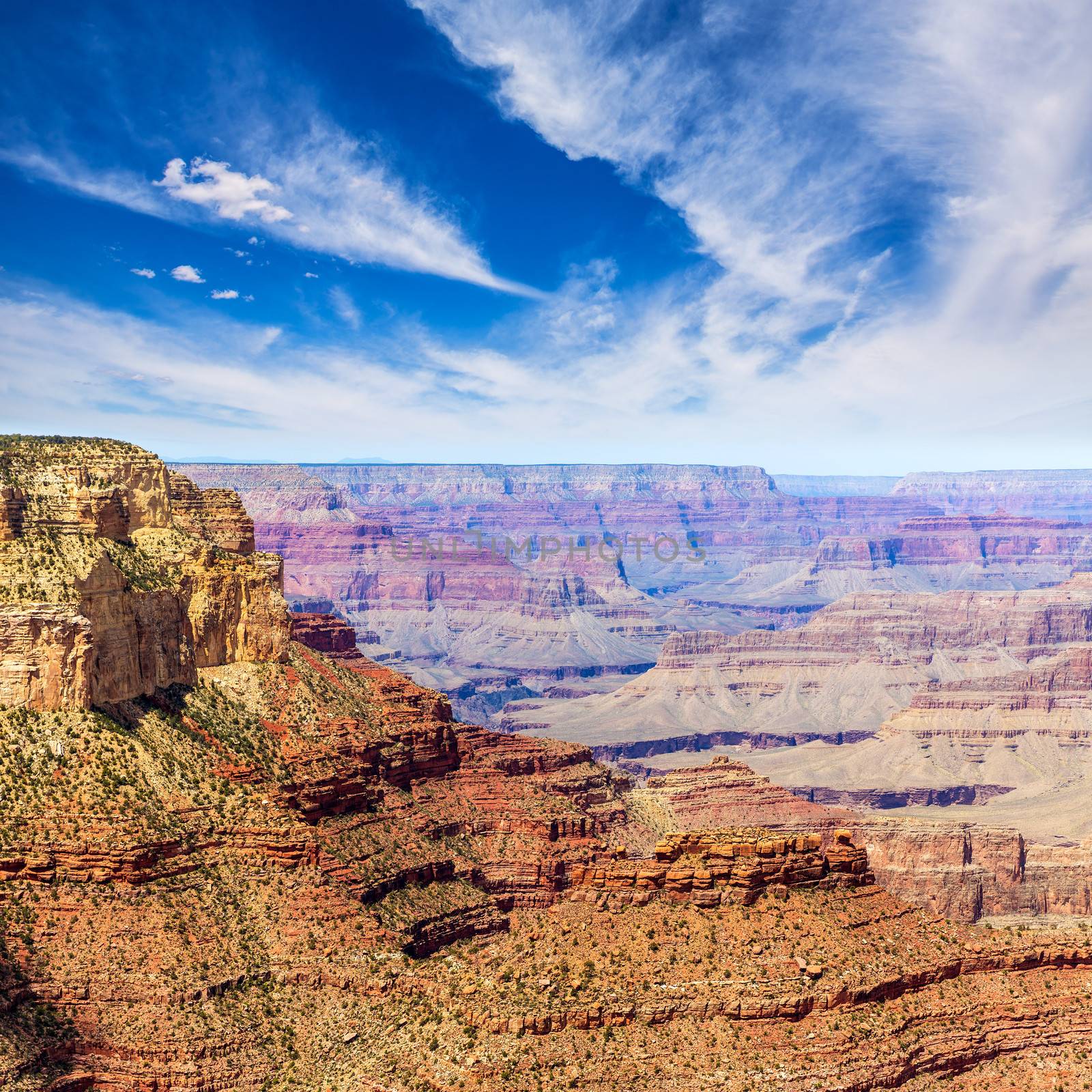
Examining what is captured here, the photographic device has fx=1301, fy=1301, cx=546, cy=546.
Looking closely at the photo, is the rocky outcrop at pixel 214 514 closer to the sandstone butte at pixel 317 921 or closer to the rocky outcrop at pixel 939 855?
the sandstone butte at pixel 317 921

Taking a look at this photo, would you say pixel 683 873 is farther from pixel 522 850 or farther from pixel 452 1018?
pixel 522 850

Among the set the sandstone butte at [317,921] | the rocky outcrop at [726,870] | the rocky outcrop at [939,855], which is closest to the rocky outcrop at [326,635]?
the rocky outcrop at [939,855]

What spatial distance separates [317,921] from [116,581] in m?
20.9

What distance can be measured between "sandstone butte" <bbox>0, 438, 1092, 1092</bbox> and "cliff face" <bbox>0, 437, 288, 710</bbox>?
0.20m

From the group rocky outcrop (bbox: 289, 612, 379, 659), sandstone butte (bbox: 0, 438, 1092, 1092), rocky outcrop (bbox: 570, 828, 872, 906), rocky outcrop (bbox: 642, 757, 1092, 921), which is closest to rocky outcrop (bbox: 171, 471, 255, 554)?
sandstone butte (bbox: 0, 438, 1092, 1092)

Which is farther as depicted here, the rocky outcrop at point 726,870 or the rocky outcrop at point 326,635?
the rocky outcrop at point 326,635

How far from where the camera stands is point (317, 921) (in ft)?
196

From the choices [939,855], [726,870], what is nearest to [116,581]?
[726,870]

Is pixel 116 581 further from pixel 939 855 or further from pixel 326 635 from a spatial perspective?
pixel 939 855

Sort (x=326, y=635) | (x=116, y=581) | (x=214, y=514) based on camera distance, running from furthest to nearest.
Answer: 1. (x=326, y=635)
2. (x=214, y=514)
3. (x=116, y=581)

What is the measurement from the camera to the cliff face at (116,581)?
61906 mm

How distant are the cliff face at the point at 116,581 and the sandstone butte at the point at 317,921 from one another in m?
0.20

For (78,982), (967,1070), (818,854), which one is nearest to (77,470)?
(78,982)

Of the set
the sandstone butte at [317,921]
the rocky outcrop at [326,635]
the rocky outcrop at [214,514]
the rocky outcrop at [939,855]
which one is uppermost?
the rocky outcrop at [214,514]
